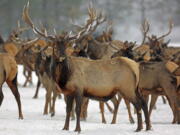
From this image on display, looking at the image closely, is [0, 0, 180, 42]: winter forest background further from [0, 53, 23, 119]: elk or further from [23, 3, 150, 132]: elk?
[23, 3, 150, 132]: elk

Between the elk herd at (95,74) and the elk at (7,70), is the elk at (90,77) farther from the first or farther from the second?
the elk at (7,70)

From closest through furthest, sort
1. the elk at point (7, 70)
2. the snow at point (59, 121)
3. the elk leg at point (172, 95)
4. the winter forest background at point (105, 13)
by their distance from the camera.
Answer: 1. the snow at point (59, 121)
2. the elk at point (7, 70)
3. the elk leg at point (172, 95)
4. the winter forest background at point (105, 13)

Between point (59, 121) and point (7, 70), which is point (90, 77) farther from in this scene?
point (7, 70)

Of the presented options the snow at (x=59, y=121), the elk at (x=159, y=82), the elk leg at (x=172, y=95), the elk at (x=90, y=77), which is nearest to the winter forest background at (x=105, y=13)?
the snow at (x=59, y=121)

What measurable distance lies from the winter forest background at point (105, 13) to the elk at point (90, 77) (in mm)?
26114

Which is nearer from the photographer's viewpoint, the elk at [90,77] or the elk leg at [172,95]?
the elk at [90,77]

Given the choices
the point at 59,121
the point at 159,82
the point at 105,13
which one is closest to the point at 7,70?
the point at 59,121

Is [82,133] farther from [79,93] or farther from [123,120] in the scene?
[123,120]

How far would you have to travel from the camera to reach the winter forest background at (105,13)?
5641 centimetres

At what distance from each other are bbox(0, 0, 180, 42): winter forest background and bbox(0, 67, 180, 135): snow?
765 inches

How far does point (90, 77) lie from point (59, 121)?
229 centimetres

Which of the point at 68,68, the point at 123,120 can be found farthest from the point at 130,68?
the point at 123,120

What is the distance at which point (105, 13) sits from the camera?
5228 cm

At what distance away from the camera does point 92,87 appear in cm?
1367
